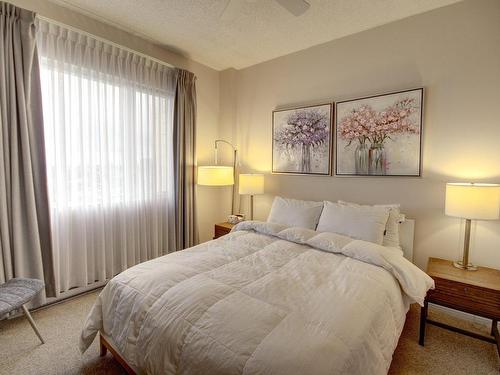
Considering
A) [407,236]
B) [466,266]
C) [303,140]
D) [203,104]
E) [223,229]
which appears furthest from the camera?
[203,104]

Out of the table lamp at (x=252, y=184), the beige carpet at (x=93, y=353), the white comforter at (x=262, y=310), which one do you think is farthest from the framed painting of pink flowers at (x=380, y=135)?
the beige carpet at (x=93, y=353)

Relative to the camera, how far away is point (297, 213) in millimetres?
2662

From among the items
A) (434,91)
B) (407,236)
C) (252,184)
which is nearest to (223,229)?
(252,184)

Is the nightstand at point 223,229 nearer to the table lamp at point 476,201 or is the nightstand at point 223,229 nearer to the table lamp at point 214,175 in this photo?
the table lamp at point 214,175

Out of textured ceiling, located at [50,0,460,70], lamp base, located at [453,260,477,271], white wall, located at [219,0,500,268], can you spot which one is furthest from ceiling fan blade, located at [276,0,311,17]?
lamp base, located at [453,260,477,271]

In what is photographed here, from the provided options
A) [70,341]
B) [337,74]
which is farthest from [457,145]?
[70,341]

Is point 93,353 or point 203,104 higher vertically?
point 203,104

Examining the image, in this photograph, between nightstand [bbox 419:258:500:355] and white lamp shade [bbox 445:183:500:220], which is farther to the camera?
white lamp shade [bbox 445:183:500:220]

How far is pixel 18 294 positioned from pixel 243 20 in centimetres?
282

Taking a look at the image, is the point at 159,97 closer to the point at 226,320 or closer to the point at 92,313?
the point at 92,313

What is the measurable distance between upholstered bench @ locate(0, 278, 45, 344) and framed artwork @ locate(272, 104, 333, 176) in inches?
100

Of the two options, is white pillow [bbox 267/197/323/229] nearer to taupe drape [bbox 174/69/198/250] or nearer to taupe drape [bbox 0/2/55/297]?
taupe drape [bbox 174/69/198/250]

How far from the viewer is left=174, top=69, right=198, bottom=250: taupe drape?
10.3 feet

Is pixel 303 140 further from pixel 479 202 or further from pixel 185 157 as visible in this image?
pixel 479 202
